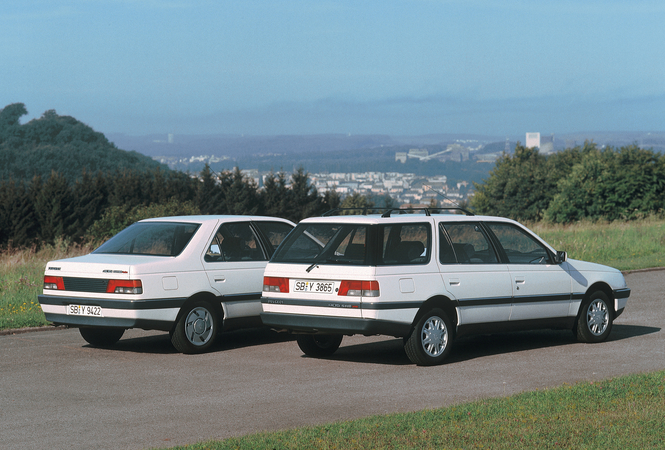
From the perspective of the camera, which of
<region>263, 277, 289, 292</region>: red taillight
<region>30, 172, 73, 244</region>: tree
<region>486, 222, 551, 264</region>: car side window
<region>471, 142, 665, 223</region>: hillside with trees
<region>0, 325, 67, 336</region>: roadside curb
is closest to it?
<region>263, 277, 289, 292</region>: red taillight

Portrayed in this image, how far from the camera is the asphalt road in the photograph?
675 cm

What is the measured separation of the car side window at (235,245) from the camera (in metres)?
11.0

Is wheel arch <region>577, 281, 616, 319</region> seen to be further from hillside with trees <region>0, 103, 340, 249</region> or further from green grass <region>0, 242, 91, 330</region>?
hillside with trees <region>0, 103, 340, 249</region>

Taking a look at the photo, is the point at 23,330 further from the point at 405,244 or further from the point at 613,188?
the point at 613,188

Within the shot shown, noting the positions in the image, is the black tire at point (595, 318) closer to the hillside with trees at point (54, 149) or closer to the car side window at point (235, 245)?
the car side window at point (235, 245)

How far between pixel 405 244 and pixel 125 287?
133 inches

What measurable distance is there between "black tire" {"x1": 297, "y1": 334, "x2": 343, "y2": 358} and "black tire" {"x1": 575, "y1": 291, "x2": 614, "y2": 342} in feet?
10.7

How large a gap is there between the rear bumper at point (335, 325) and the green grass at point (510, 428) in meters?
1.95

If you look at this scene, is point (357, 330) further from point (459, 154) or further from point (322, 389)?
point (459, 154)

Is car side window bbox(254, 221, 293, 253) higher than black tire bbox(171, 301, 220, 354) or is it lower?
higher

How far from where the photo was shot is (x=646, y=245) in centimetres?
2878

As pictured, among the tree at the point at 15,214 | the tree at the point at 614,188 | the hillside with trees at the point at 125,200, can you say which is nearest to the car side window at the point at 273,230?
the hillside with trees at the point at 125,200

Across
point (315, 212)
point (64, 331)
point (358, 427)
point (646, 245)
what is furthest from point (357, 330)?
point (315, 212)

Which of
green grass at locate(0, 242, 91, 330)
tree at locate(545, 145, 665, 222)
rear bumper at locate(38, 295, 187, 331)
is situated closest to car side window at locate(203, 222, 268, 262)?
rear bumper at locate(38, 295, 187, 331)
